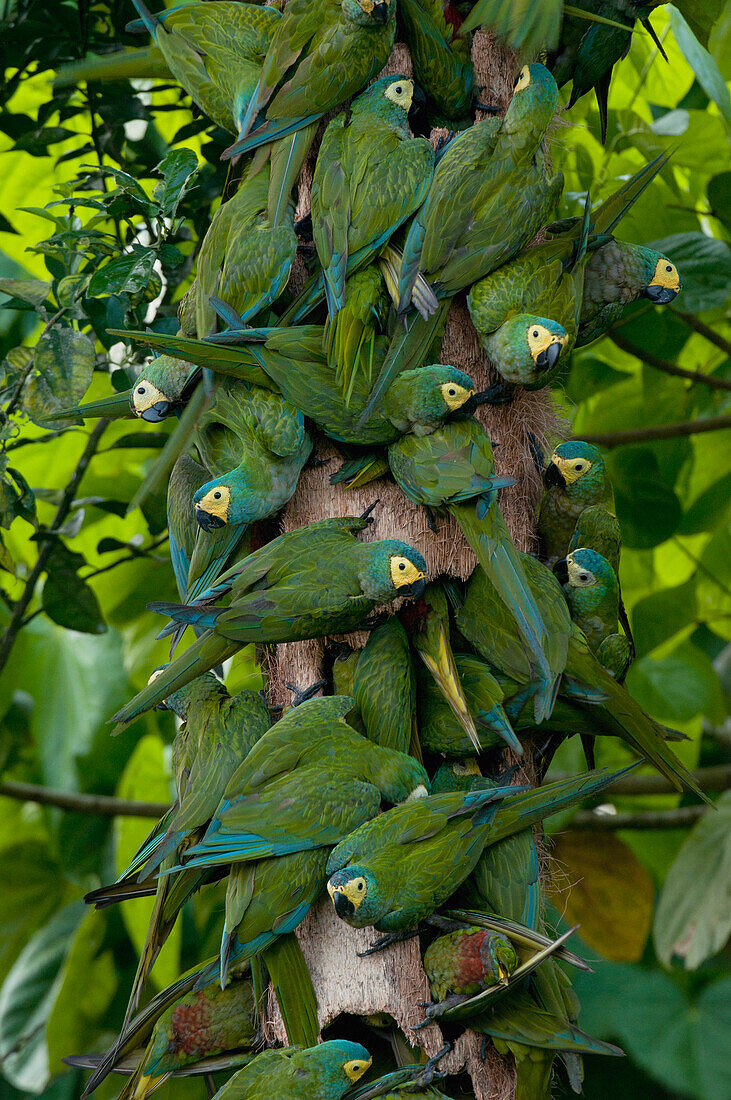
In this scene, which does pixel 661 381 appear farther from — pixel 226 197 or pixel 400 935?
pixel 400 935

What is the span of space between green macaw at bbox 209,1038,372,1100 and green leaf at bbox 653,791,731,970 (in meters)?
1.45

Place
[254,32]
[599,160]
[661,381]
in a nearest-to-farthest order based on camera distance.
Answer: [254,32] < [599,160] < [661,381]

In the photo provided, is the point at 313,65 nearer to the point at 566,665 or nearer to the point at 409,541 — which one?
the point at 409,541

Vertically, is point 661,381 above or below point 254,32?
below

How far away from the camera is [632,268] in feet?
3.83

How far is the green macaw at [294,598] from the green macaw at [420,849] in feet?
0.63

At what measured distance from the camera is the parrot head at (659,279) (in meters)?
1.18

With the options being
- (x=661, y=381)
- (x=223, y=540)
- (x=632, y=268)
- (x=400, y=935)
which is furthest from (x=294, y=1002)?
(x=661, y=381)

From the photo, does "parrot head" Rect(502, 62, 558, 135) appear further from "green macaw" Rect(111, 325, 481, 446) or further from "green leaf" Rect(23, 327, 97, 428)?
"green leaf" Rect(23, 327, 97, 428)

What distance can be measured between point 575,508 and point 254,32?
0.66 m

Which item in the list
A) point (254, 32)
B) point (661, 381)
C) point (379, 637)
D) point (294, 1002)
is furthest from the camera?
point (661, 381)

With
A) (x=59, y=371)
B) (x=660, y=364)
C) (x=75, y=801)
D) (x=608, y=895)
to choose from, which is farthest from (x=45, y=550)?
(x=608, y=895)

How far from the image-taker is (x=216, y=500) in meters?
0.97

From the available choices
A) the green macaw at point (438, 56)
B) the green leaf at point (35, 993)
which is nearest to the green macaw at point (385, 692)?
the green macaw at point (438, 56)
